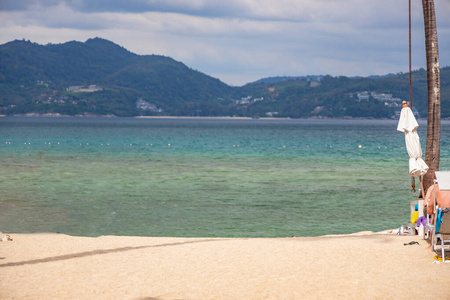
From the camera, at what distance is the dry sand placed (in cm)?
878

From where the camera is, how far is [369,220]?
19188 mm

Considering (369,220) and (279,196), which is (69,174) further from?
(369,220)

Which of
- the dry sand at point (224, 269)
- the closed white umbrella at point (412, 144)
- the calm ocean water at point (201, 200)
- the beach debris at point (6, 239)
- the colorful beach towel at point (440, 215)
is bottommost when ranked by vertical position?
the calm ocean water at point (201, 200)

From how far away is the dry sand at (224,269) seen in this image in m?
8.78

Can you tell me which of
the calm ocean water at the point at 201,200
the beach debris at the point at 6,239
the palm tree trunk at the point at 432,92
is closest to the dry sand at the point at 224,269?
the beach debris at the point at 6,239

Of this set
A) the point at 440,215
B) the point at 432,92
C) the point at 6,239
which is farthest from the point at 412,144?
the point at 6,239

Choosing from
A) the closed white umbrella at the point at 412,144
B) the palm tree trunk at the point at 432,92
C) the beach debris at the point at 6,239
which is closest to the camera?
the closed white umbrella at the point at 412,144

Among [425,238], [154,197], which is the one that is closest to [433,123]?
[425,238]

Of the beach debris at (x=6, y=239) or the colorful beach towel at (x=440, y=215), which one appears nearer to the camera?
the colorful beach towel at (x=440, y=215)

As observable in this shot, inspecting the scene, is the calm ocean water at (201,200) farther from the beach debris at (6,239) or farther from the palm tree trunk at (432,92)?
the palm tree trunk at (432,92)

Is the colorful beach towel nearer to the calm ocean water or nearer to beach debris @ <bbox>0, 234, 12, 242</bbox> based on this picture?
the calm ocean water

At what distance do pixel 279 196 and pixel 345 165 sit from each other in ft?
63.2

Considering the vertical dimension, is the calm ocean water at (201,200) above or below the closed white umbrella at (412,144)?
below

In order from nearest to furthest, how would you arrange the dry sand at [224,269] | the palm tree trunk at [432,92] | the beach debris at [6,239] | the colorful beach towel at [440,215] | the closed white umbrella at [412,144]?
the dry sand at [224,269]
the colorful beach towel at [440,215]
the closed white umbrella at [412,144]
the beach debris at [6,239]
the palm tree trunk at [432,92]
